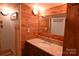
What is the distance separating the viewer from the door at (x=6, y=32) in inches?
44.7

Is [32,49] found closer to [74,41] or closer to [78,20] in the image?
[74,41]

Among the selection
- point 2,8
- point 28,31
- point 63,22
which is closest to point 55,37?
point 63,22

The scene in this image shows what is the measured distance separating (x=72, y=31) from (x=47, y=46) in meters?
0.30

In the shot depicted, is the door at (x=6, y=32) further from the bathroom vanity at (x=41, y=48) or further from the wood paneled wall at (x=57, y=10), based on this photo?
the wood paneled wall at (x=57, y=10)

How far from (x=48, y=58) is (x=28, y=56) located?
21 cm

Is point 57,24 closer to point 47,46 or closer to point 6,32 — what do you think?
point 47,46

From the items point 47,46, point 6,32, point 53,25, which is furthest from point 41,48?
point 6,32

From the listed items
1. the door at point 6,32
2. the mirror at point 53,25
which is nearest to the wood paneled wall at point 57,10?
the mirror at point 53,25

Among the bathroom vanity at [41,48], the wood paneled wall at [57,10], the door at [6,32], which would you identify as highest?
the wood paneled wall at [57,10]

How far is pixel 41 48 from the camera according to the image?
1.14 metres

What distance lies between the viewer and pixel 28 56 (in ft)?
3.87

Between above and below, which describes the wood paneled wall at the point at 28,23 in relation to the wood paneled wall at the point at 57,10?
below

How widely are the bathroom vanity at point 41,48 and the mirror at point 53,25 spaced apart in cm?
8

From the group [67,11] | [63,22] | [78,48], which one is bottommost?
[78,48]
